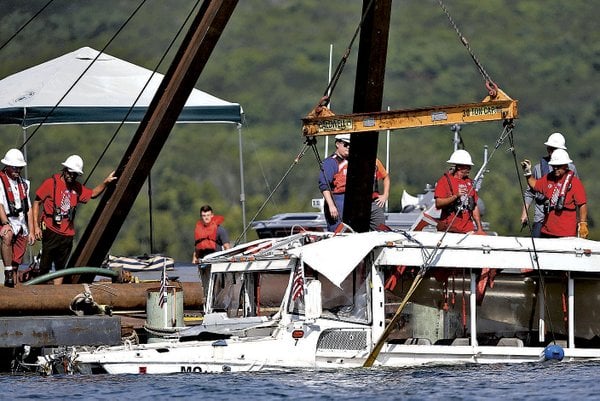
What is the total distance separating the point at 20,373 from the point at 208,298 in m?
2.21

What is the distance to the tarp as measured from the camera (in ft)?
81.1

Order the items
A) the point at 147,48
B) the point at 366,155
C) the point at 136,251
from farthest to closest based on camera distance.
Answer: the point at 147,48 → the point at 136,251 → the point at 366,155

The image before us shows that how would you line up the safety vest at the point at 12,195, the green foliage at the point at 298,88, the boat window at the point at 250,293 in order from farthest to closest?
1. the green foliage at the point at 298,88
2. the safety vest at the point at 12,195
3. the boat window at the point at 250,293

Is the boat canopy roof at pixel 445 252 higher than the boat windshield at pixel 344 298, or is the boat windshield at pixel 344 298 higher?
the boat canopy roof at pixel 445 252

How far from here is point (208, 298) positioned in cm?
1695

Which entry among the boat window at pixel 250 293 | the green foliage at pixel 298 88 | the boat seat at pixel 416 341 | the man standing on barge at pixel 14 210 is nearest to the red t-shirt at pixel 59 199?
the man standing on barge at pixel 14 210

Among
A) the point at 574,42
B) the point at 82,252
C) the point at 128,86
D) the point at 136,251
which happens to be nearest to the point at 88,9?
the point at 136,251

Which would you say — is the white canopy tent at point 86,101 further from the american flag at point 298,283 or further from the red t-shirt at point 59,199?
the american flag at point 298,283

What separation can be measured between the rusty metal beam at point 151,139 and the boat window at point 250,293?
2.81m

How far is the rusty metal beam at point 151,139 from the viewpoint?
1920 cm

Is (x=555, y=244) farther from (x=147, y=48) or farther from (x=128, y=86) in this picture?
(x=147, y=48)

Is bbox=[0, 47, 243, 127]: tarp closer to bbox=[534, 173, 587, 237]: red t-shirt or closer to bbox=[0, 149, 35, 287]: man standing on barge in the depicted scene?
bbox=[0, 149, 35, 287]: man standing on barge

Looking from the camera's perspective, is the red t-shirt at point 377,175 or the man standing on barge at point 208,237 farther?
the man standing on barge at point 208,237

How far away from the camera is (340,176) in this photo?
19.1m
